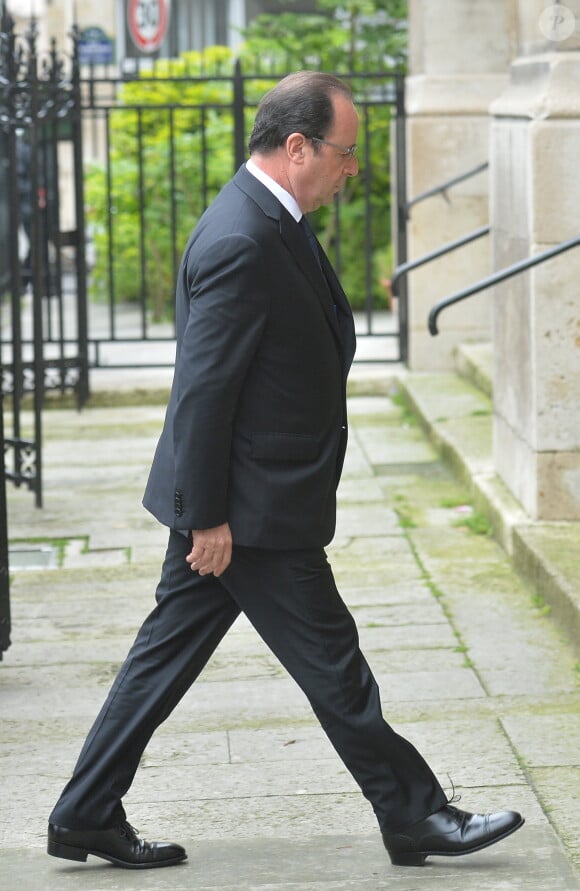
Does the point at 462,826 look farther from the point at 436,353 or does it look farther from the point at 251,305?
the point at 436,353

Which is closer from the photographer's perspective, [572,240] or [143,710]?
[143,710]

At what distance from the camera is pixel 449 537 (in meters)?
7.29

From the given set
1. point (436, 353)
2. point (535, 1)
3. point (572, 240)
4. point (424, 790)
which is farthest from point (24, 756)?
point (436, 353)

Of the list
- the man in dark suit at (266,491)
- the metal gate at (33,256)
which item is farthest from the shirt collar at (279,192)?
the metal gate at (33,256)

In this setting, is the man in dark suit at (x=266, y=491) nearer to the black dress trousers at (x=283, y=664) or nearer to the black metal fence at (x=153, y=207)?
the black dress trousers at (x=283, y=664)

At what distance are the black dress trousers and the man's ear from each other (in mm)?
863

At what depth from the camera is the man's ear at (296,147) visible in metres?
3.58

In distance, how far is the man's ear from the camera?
3580 mm

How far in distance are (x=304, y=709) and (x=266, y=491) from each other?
62.5 inches

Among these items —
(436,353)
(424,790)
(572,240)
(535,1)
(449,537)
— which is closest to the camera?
(424,790)

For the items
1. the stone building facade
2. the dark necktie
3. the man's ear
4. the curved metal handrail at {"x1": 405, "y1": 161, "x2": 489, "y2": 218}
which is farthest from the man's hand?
the curved metal handrail at {"x1": 405, "y1": 161, "x2": 489, "y2": 218}

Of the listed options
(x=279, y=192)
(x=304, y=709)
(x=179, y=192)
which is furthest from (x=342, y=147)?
(x=179, y=192)

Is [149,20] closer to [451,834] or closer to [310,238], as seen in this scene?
[310,238]

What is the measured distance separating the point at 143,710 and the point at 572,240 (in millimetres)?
3005
